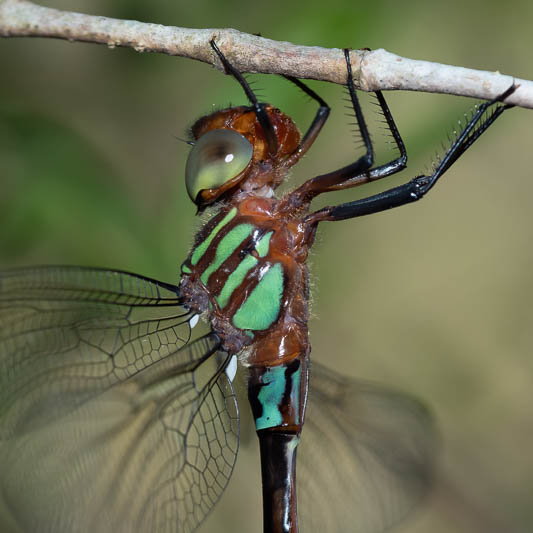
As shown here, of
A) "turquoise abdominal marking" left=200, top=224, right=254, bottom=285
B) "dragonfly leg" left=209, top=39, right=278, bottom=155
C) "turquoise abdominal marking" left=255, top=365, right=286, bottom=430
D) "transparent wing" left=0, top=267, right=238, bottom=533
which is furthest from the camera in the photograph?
"turquoise abdominal marking" left=255, top=365, right=286, bottom=430

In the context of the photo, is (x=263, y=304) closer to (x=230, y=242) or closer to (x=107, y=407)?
(x=230, y=242)

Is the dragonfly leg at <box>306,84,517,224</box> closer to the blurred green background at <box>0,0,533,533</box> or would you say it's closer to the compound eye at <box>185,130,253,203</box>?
the compound eye at <box>185,130,253,203</box>

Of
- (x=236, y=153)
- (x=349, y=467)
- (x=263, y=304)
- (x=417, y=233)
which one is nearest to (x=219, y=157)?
(x=236, y=153)

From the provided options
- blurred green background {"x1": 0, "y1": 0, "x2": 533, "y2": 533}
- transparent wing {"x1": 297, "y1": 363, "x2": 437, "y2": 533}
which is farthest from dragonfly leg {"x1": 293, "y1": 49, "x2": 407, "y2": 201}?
blurred green background {"x1": 0, "y1": 0, "x2": 533, "y2": 533}

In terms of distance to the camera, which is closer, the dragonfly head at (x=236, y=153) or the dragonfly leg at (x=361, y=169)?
the dragonfly leg at (x=361, y=169)

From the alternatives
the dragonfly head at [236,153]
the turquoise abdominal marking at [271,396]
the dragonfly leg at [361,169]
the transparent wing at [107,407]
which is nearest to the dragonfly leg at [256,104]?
the dragonfly head at [236,153]

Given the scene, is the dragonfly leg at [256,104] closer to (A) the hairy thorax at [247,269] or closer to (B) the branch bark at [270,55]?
(B) the branch bark at [270,55]
